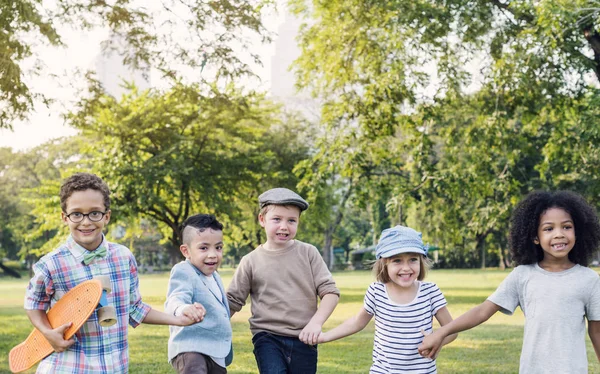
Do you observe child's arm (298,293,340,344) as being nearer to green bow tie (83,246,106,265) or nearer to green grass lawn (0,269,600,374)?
green bow tie (83,246,106,265)

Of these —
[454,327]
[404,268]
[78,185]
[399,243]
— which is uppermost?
[78,185]

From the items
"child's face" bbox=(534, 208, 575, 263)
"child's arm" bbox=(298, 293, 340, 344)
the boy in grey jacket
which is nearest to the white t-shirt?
"child's face" bbox=(534, 208, 575, 263)

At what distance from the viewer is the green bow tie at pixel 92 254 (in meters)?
3.52

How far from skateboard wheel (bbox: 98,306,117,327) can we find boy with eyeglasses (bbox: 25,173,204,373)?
0.05 metres

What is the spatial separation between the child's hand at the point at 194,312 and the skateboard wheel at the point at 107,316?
482 millimetres

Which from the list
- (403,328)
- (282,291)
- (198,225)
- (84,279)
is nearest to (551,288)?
(403,328)

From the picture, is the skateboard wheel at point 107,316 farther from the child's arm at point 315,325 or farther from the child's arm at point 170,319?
the child's arm at point 315,325

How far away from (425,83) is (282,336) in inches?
417

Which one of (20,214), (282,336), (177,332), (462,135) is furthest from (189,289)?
(20,214)

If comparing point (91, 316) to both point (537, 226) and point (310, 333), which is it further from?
point (537, 226)

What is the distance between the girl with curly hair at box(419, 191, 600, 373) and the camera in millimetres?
3787

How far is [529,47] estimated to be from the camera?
12.7m

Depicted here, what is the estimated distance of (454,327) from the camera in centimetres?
397

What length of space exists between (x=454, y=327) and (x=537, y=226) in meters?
0.74
